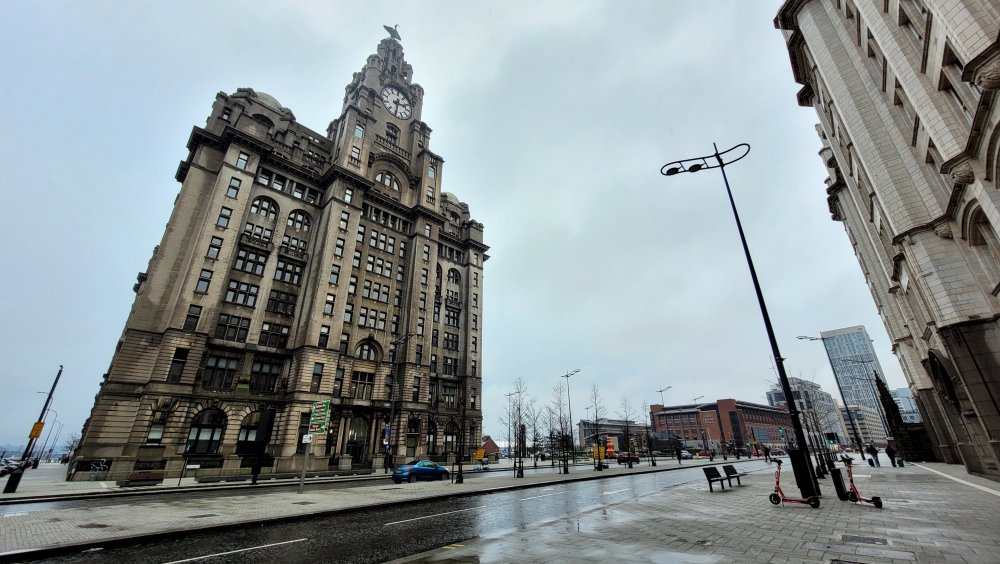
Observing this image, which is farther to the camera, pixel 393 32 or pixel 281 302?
pixel 393 32

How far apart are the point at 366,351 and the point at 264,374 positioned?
10517 mm

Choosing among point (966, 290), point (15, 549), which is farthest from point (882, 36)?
point (15, 549)

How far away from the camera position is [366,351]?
45.1 m

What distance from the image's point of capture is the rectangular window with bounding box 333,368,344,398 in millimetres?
40688

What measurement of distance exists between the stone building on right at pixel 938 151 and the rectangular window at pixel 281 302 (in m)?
47.6

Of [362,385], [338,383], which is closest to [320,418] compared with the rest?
[338,383]

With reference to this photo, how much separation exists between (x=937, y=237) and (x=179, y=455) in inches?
1922

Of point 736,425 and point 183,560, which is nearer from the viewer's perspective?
point 183,560

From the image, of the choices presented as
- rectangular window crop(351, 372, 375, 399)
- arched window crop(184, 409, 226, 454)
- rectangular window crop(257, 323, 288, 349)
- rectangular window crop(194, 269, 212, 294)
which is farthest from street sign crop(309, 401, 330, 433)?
rectangular window crop(194, 269, 212, 294)

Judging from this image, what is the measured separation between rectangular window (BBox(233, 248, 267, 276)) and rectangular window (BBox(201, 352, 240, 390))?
863 cm

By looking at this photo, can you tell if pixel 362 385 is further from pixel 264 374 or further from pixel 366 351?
pixel 264 374

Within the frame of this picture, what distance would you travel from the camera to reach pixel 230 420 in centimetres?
3394

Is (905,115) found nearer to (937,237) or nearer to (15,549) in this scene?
(937,237)

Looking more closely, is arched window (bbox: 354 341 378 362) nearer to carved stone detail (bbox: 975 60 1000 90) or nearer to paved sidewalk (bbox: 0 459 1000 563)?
paved sidewalk (bbox: 0 459 1000 563)
